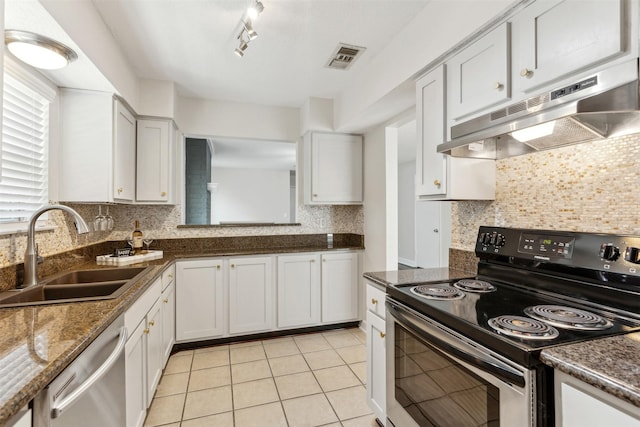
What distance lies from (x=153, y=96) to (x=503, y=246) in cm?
303

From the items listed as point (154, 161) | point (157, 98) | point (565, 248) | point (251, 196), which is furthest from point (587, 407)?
point (251, 196)

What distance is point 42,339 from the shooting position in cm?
102

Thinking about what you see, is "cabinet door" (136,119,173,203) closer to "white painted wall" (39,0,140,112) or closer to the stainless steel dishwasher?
"white painted wall" (39,0,140,112)

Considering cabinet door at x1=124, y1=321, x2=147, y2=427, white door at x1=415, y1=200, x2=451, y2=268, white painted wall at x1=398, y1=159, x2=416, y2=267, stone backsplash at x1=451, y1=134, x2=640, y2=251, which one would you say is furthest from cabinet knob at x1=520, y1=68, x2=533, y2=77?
white painted wall at x1=398, y1=159, x2=416, y2=267

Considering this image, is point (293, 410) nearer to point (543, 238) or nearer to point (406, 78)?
point (543, 238)

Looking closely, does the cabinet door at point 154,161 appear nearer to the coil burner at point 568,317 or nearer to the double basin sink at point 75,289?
the double basin sink at point 75,289

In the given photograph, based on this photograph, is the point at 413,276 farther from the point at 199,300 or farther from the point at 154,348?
the point at 199,300

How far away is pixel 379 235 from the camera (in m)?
3.21

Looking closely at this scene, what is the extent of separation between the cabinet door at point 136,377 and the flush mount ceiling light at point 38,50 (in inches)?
59.3

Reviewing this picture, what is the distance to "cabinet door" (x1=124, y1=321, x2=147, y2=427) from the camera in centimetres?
152


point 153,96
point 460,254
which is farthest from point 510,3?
point 153,96

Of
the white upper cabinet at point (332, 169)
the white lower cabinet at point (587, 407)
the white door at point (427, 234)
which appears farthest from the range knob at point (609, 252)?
the white door at point (427, 234)

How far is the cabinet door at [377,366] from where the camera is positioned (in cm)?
175

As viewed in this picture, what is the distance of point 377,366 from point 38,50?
2475mm
